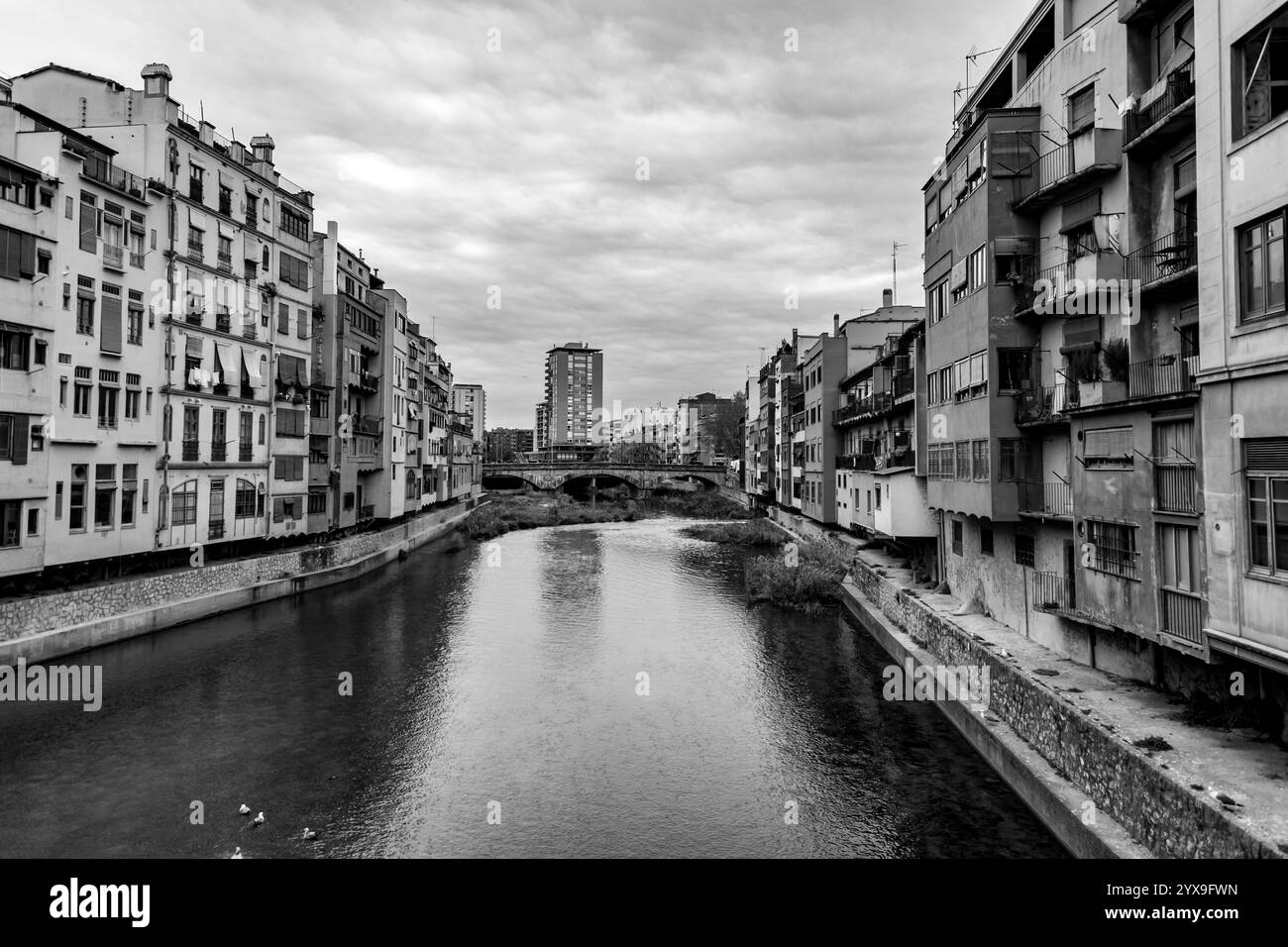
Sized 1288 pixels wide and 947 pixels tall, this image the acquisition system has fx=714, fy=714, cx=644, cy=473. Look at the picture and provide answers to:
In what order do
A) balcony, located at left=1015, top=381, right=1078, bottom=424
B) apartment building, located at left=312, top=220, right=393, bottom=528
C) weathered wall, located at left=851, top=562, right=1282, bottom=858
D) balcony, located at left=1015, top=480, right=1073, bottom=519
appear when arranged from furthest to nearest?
apartment building, located at left=312, top=220, right=393, bottom=528 → balcony, located at left=1015, top=480, right=1073, bottom=519 → balcony, located at left=1015, top=381, right=1078, bottom=424 → weathered wall, located at left=851, top=562, right=1282, bottom=858

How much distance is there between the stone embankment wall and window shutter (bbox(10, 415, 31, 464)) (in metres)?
5.02

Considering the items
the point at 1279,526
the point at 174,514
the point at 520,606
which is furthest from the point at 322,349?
the point at 1279,526

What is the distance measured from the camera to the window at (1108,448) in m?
16.5

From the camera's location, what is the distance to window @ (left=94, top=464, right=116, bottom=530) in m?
29.3

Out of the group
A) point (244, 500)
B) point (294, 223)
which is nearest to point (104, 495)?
point (244, 500)

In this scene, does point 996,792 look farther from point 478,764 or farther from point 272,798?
point 272,798

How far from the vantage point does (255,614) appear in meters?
35.1

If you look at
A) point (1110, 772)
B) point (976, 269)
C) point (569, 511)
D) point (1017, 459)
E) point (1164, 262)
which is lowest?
point (1110, 772)

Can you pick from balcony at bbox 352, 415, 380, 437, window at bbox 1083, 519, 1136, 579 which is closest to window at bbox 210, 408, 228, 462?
balcony at bbox 352, 415, 380, 437

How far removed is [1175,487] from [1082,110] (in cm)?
1121

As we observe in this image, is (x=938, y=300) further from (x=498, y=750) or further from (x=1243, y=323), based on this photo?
(x=498, y=750)

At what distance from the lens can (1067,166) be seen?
19641mm

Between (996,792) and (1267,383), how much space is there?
10383 millimetres

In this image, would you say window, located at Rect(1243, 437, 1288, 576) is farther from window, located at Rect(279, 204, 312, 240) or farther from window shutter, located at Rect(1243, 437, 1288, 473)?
window, located at Rect(279, 204, 312, 240)
